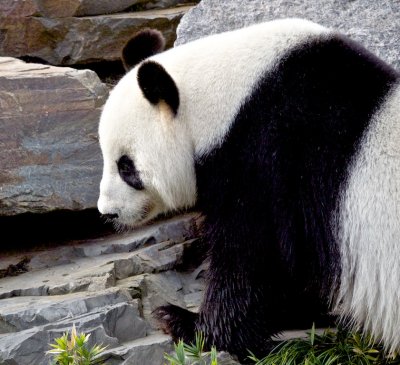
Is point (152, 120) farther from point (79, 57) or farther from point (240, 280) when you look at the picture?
A: point (79, 57)

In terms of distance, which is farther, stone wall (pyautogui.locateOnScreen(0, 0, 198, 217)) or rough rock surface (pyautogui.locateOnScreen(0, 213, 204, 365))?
stone wall (pyautogui.locateOnScreen(0, 0, 198, 217))

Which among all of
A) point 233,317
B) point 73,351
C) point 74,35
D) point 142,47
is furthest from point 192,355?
point 74,35

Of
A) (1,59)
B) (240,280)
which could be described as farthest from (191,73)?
(1,59)

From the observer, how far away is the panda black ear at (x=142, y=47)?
5.05 metres

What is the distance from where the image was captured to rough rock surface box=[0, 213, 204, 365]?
459 centimetres

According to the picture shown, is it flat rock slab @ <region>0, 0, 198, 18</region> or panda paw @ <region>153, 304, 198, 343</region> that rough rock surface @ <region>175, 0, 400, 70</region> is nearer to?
flat rock slab @ <region>0, 0, 198, 18</region>

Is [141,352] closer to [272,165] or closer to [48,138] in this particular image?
[272,165]

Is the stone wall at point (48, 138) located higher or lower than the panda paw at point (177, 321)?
higher

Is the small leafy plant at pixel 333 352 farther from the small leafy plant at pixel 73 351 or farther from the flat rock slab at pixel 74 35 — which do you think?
the flat rock slab at pixel 74 35

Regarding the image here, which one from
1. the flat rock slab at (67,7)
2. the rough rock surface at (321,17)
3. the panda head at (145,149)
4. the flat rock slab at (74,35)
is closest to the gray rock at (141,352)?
the panda head at (145,149)

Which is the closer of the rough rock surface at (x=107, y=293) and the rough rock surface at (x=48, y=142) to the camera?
the rough rock surface at (x=107, y=293)

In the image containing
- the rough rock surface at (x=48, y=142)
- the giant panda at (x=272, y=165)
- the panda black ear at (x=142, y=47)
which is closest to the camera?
the giant panda at (x=272, y=165)

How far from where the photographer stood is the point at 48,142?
590 cm

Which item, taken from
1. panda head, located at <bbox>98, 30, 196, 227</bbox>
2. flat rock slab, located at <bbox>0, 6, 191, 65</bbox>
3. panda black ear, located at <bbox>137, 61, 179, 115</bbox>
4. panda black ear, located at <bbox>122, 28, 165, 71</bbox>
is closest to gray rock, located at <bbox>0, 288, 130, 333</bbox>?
panda head, located at <bbox>98, 30, 196, 227</bbox>
